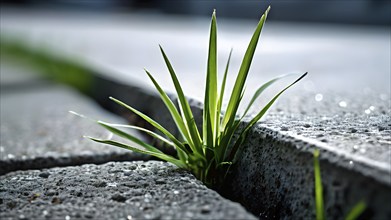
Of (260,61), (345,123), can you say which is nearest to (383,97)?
(345,123)

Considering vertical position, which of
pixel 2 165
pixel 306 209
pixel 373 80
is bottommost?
pixel 2 165

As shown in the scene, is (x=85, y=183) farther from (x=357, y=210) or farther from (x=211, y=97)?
(x=357, y=210)

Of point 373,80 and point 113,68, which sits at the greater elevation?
point 373,80

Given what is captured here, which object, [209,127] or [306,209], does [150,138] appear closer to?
[209,127]

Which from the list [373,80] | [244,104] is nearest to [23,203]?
[244,104]

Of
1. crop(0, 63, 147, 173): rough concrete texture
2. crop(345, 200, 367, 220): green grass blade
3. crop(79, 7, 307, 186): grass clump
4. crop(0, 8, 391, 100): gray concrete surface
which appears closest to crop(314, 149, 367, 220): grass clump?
crop(345, 200, 367, 220): green grass blade

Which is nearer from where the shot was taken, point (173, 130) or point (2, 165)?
point (2, 165)

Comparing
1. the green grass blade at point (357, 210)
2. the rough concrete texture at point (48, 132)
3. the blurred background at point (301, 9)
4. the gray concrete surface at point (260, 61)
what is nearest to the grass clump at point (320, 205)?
the green grass blade at point (357, 210)
